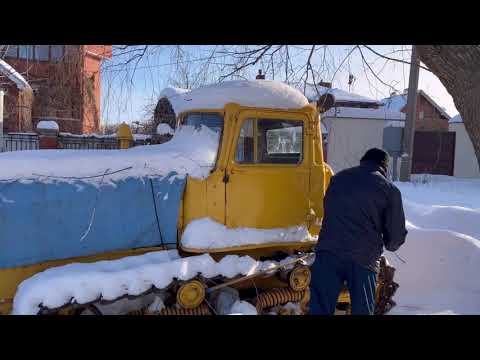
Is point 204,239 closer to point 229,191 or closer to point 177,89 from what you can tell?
point 229,191

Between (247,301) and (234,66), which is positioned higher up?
(234,66)

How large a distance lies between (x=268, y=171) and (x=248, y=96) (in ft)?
2.45

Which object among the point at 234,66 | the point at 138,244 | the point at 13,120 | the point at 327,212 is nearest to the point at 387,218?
the point at 327,212

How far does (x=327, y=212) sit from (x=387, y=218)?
0.48m

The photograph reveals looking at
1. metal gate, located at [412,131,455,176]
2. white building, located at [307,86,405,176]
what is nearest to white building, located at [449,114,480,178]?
metal gate, located at [412,131,455,176]

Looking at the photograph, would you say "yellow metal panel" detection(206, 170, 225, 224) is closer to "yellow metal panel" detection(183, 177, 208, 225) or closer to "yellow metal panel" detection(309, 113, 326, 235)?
"yellow metal panel" detection(183, 177, 208, 225)

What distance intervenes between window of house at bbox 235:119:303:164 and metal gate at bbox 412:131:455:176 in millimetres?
18532

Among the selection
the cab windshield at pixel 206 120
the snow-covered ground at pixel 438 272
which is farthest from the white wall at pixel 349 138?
the cab windshield at pixel 206 120

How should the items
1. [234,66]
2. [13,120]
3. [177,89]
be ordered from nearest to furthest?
[234,66] < [177,89] < [13,120]

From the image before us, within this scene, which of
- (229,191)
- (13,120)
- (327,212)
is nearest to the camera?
(327,212)

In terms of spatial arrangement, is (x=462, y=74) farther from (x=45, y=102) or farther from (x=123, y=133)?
(x=45, y=102)

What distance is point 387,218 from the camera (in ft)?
11.0

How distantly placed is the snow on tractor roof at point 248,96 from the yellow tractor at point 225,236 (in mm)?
11

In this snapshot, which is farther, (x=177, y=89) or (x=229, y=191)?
(x=177, y=89)
